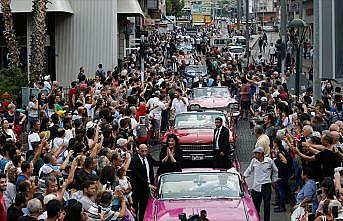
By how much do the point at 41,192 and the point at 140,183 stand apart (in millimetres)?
3185

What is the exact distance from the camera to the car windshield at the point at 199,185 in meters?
13.3

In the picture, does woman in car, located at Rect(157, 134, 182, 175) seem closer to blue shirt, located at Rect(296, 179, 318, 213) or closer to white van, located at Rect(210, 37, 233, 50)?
blue shirt, located at Rect(296, 179, 318, 213)

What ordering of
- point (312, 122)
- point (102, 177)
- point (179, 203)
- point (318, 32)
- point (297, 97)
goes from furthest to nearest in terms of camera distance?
point (297, 97) < point (318, 32) < point (312, 122) < point (179, 203) < point (102, 177)

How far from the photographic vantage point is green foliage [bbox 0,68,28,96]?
94.6ft

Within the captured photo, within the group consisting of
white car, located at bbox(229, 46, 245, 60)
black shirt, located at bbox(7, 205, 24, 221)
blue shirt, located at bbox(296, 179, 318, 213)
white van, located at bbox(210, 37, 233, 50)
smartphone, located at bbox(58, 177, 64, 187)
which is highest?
white van, located at bbox(210, 37, 233, 50)

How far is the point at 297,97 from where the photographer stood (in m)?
25.8

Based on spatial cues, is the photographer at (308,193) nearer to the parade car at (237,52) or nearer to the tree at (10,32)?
the tree at (10,32)

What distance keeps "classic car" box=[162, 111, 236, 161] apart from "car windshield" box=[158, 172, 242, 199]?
Answer: 5.90 metres

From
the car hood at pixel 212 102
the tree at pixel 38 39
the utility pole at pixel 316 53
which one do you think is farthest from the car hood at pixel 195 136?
the tree at pixel 38 39

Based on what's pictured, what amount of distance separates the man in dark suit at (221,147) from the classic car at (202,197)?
429cm

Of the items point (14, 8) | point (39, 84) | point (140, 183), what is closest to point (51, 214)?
point (140, 183)

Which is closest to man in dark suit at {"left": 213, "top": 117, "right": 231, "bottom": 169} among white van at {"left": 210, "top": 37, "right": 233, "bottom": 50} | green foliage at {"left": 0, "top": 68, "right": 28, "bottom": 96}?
green foliage at {"left": 0, "top": 68, "right": 28, "bottom": 96}

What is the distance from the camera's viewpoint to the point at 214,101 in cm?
2880

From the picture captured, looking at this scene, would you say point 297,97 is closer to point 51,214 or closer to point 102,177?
point 102,177
